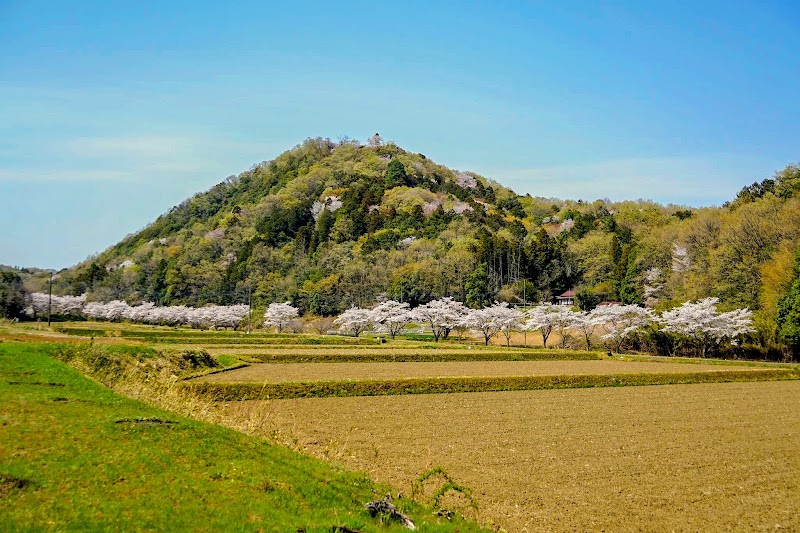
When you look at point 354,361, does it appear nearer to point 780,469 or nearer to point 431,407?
point 431,407

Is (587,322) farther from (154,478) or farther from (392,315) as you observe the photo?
(154,478)

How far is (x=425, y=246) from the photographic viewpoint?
99938mm

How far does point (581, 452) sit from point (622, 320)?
141ft

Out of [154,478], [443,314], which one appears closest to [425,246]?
[443,314]

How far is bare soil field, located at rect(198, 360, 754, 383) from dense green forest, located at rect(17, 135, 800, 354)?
15.3 m

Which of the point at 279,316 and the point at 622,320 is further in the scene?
the point at 279,316

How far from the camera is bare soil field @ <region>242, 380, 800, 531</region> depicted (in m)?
10.2

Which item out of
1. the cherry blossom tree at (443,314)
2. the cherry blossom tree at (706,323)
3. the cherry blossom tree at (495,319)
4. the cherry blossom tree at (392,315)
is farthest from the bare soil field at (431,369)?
the cherry blossom tree at (392,315)

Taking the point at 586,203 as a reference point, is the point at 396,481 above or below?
below

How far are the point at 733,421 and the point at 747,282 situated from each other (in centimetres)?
4074

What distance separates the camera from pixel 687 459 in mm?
13852

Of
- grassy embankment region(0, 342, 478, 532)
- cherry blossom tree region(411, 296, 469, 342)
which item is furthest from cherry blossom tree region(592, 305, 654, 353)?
grassy embankment region(0, 342, 478, 532)

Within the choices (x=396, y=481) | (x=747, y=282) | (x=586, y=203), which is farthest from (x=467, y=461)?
(x=586, y=203)

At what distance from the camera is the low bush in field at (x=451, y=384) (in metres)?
21.2
